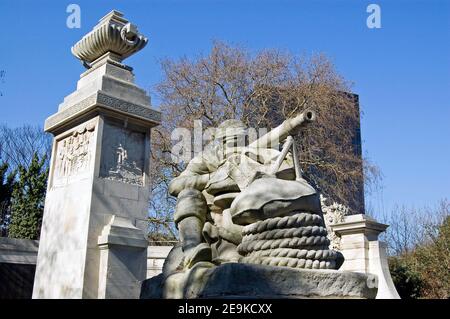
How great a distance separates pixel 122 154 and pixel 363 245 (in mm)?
6593

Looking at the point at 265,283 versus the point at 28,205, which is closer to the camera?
the point at 265,283

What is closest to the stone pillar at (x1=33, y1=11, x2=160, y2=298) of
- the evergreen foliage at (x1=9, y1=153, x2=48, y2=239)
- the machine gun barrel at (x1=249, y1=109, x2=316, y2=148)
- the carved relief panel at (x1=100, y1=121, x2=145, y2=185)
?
the carved relief panel at (x1=100, y1=121, x2=145, y2=185)

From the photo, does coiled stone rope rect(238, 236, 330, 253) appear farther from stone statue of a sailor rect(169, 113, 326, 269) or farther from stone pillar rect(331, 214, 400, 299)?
stone pillar rect(331, 214, 400, 299)

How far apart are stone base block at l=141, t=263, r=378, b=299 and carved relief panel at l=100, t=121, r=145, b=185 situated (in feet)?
12.7

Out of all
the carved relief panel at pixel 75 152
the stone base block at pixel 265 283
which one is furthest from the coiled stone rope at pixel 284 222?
the carved relief panel at pixel 75 152

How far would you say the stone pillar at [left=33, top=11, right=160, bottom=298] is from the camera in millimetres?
6926

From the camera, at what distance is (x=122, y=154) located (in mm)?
7707

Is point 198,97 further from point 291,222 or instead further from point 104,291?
point 291,222

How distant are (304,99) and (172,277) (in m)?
17.3

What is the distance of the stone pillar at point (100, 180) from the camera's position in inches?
273

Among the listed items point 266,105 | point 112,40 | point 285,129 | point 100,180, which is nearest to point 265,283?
point 285,129

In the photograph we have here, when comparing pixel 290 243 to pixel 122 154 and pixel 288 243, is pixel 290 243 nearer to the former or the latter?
pixel 288 243

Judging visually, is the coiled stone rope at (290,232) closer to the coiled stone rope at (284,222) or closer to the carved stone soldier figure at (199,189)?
the coiled stone rope at (284,222)
